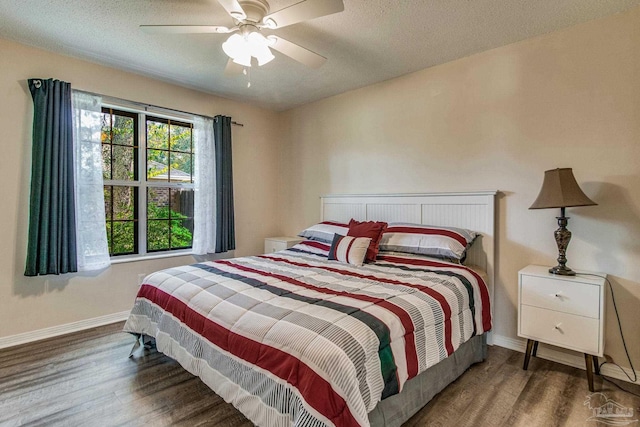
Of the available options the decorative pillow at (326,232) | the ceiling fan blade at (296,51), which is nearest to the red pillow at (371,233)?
the decorative pillow at (326,232)

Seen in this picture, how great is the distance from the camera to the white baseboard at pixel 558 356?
2180 mm

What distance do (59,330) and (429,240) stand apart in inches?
131

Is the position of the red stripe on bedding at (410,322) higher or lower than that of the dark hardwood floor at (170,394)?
higher

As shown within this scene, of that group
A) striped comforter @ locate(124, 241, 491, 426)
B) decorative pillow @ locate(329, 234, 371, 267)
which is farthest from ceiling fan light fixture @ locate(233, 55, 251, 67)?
decorative pillow @ locate(329, 234, 371, 267)

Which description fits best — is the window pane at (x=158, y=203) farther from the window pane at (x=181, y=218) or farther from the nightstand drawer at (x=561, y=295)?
the nightstand drawer at (x=561, y=295)

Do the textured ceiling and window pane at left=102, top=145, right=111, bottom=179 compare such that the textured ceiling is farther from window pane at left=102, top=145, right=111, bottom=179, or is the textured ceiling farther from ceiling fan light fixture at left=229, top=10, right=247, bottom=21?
window pane at left=102, top=145, right=111, bottom=179

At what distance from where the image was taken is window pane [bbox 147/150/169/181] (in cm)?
348

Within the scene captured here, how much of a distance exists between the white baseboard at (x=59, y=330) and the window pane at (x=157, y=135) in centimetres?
180

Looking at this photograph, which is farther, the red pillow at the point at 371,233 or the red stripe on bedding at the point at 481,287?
the red pillow at the point at 371,233

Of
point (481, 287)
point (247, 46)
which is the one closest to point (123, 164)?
point (247, 46)

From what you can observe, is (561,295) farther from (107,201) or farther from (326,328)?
(107,201)

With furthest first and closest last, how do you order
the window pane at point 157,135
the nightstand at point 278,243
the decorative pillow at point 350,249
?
the nightstand at point 278,243
the window pane at point 157,135
the decorative pillow at point 350,249

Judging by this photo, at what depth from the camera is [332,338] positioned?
1.31 m

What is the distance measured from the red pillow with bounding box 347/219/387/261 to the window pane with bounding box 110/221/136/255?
7.60 ft
